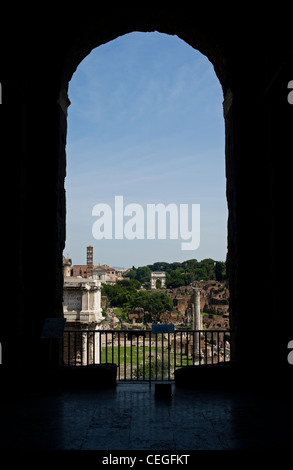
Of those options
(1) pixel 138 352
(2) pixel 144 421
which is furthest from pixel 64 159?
(1) pixel 138 352

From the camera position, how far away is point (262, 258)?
5855 millimetres

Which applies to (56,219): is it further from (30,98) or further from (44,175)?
(30,98)

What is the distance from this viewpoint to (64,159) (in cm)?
655

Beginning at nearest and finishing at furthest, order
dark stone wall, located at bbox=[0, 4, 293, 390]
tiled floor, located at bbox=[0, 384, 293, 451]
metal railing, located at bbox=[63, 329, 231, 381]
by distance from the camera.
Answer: tiled floor, located at bbox=[0, 384, 293, 451]
dark stone wall, located at bbox=[0, 4, 293, 390]
metal railing, located at bbox=[63, 329, 231, 381]

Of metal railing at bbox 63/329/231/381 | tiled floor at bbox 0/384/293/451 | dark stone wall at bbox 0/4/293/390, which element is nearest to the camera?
tiled floor at bbox 0/384/293/451

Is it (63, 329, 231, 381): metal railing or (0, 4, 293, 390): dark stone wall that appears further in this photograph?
(63, 329, 231, 381): metal railing

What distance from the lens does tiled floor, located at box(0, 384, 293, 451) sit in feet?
10.9

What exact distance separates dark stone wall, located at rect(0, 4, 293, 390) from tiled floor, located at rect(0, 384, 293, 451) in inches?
41.0

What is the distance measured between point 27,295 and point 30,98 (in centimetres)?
328

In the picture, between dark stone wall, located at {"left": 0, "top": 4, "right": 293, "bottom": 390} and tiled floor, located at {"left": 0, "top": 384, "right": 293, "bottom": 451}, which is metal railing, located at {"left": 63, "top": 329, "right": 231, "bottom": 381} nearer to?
tiled floor, located at {"left": 0, "top": 384, "right": 293, "bottom": 451}

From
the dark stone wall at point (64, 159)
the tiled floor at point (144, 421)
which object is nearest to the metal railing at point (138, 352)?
the tiled floor at point (144, 421)

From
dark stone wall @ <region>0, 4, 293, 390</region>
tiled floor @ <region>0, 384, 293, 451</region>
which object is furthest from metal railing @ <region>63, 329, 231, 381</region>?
dark stone wall @ <region>0, 4, 293, 390</region>
